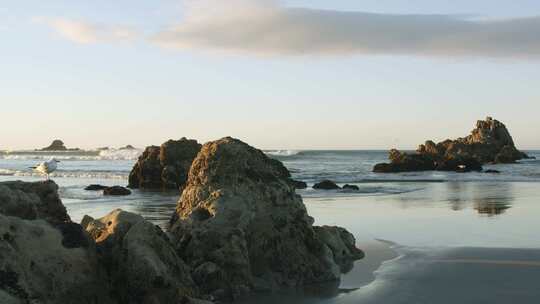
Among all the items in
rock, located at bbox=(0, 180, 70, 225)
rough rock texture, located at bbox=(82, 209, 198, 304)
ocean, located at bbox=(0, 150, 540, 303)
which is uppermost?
rock, located at bbox=(0, 180, 70, 225)

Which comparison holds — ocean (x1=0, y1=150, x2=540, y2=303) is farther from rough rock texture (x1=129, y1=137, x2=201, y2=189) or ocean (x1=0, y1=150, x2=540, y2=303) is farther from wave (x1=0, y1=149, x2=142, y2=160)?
wave (x1=0, y1=149, x2=142, y2=160)

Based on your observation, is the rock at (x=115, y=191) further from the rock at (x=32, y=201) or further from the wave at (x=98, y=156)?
the wave at (x=98, y=156)

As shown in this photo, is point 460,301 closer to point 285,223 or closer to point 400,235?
point 285,223

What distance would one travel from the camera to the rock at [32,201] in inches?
312

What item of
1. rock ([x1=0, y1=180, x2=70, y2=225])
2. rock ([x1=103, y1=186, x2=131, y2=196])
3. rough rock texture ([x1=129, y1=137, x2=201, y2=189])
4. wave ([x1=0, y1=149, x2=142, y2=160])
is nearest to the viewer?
rock ([x1=0, y1=180, x2=70, y2=225])

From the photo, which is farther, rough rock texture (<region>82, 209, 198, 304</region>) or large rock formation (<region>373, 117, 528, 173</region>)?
large rock formation (<region>373, 117, 528, 173</region>)

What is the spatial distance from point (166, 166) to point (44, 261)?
102ft

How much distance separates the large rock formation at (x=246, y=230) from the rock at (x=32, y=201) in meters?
1.90

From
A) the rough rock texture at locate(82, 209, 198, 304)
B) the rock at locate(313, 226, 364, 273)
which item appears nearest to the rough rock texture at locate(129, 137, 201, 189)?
the rock at locate(313, 226, 364, 273)

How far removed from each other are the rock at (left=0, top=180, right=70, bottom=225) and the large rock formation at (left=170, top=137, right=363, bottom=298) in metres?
1.90

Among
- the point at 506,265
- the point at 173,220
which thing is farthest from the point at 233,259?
the point at 506,265

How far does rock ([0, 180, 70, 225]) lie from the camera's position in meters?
7.93

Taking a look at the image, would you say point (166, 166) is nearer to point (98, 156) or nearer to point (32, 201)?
point (32, 201)

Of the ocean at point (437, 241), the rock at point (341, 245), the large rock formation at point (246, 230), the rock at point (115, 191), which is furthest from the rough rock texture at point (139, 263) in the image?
the rock at point (115, 191)
